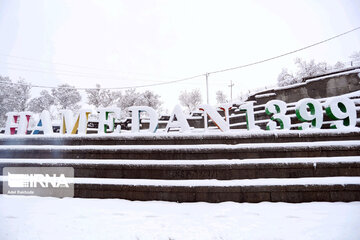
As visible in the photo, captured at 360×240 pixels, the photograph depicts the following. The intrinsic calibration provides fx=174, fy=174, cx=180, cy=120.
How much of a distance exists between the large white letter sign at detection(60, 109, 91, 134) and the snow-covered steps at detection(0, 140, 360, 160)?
3.55 ft

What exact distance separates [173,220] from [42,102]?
5699 centimetres

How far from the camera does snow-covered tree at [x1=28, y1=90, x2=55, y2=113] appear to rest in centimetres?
4550

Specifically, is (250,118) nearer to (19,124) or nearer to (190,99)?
(19,124)

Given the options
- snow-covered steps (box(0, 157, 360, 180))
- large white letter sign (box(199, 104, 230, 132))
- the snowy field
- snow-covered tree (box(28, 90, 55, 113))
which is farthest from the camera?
snow-covered tree (box(28, 90, 55, 113))

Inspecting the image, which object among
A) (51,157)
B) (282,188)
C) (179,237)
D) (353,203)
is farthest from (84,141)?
(353,203)

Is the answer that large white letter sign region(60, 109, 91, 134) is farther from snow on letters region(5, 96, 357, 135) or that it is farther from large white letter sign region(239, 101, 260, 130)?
large white letter sign region(239, 101, 260, 130)

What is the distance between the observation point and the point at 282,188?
4.76 m

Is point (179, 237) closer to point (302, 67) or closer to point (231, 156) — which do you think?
point (231, 156)

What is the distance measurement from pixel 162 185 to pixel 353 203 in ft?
16.4

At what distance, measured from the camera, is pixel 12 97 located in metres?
39.8

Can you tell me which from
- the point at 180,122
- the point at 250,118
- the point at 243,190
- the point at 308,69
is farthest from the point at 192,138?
the point at 308,69

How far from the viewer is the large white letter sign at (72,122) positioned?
733cm

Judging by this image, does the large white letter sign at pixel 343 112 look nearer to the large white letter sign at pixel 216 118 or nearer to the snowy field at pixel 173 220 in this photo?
the snowy field at pixel 173 220

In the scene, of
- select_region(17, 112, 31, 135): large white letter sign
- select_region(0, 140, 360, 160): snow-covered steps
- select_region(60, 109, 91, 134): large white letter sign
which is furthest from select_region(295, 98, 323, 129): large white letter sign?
select_region(17, 112, 31, 135): large white letter sign
